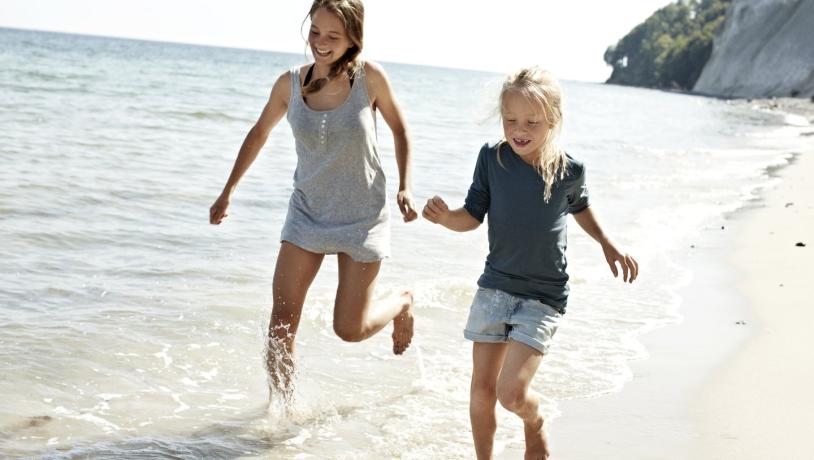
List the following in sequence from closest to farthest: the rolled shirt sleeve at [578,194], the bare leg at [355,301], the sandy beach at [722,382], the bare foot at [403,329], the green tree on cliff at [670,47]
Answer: the rolled shirt sleeve at [578,194], the sandy beach at [722,382], the bare leg at [355,301], the bare foot at [403,329], the green tree on cliff at [670,47]

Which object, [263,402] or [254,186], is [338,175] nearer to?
[263,402]

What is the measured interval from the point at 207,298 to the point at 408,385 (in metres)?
2.02

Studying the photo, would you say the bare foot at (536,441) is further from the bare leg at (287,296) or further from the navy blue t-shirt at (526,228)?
the bare leg at (287,296)

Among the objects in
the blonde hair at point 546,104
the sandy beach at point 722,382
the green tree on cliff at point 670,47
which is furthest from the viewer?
the green tree on cliff at point 670,47

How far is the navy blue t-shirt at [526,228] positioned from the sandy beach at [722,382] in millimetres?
896

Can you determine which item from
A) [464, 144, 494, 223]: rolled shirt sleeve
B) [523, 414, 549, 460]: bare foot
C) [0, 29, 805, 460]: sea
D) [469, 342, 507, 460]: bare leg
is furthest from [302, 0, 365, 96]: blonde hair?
[523, 414, 549, 460]: bare foot

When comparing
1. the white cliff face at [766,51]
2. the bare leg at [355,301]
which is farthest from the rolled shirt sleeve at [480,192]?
the white cliff face at [766,51]

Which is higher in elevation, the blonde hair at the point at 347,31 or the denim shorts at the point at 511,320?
the blonde hair at the point at 347,31

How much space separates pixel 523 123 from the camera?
3637mm

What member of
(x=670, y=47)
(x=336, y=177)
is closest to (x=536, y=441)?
(x=336, y=177)

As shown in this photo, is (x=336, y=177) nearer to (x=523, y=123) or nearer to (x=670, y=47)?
(x=523, y=123)

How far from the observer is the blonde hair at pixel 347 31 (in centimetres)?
420

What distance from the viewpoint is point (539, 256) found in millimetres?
3652

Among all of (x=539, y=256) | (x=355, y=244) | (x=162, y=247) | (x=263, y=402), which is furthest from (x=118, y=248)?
(x=539, y=256)
